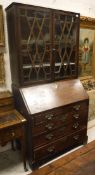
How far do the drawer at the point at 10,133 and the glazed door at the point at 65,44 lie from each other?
85 centimetres

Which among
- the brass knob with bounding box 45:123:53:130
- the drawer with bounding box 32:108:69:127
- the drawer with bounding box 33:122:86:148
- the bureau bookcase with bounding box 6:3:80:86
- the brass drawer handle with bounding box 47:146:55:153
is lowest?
the brass drawer handle with bounding box 47:146:55:153

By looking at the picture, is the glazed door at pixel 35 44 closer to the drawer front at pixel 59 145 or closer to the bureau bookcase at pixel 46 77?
the bureau bookcase at pixel 46 77

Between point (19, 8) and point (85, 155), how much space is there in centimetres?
162

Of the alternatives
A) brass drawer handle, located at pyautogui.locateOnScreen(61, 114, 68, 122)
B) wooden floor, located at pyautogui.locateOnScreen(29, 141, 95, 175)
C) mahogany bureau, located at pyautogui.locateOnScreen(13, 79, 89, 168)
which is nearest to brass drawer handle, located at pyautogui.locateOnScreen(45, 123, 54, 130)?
mahogany bureau, located at pyautogui.locateOnScreen(13, 79, 89, 168)

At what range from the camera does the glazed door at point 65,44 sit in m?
1.98

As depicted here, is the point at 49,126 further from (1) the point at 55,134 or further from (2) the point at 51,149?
(2) the point at 51,149

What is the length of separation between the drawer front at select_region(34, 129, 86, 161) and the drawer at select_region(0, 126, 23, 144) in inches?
13.7

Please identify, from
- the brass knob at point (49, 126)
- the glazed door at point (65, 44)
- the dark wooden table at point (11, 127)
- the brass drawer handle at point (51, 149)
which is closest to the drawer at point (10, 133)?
the dark wooden table at point (11, 127)

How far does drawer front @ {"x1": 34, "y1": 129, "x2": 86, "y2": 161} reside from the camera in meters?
1.95

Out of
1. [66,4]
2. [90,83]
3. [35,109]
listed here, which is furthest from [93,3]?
[35,109]

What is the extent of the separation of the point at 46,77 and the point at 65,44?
1.75 ft

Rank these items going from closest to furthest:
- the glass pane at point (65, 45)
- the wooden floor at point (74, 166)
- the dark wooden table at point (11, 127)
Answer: the wooden floor at point (74, 166)
the dark wooden table at point (11, 127)
the glass pane at point (65, 45)

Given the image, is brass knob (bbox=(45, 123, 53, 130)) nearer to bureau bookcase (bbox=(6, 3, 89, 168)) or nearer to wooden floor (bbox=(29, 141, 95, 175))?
bureau bookcase (bbox=(6, 3, 89, 168))

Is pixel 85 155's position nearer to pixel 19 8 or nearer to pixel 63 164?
pixel 63 164
